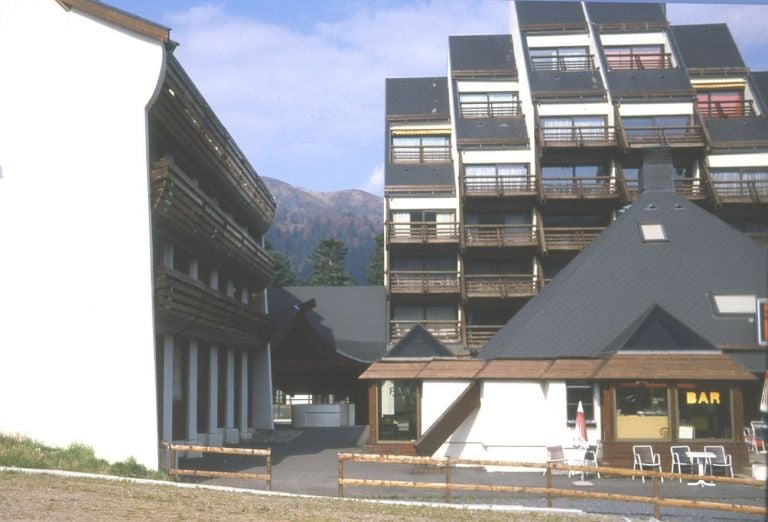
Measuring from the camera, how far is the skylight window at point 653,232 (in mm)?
10583

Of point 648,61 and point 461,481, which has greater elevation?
point 648,61

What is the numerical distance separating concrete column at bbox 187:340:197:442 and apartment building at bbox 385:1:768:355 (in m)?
9.30

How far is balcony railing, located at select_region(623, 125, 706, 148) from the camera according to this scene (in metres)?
8.17

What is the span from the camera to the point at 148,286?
1903 centimetres

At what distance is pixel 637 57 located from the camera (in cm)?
974

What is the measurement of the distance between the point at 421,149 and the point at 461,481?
3119 centimetres

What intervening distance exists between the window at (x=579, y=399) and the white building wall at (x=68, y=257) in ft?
32.2

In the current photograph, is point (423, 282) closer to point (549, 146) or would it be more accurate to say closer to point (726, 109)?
point (549, 146)

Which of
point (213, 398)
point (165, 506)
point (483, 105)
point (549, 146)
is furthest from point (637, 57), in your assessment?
point (483, 105)

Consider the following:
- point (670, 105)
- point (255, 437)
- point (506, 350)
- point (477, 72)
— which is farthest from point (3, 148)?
point (477, 72)

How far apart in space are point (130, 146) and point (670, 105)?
1359 cm

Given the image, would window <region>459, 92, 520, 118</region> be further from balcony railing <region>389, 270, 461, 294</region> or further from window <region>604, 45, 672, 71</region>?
window <region>604, 45, 672, 71</region>

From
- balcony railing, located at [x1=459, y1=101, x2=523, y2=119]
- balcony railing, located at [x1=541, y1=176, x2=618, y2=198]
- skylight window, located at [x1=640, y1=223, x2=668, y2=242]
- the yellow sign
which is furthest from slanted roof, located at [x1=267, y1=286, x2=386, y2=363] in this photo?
skylight window, located at [x1=640, y1=223, x2=668, y2=242]

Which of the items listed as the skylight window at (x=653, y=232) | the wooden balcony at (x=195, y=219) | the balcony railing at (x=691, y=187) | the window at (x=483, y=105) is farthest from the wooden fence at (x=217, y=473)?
the window at (x=483, y=105)
